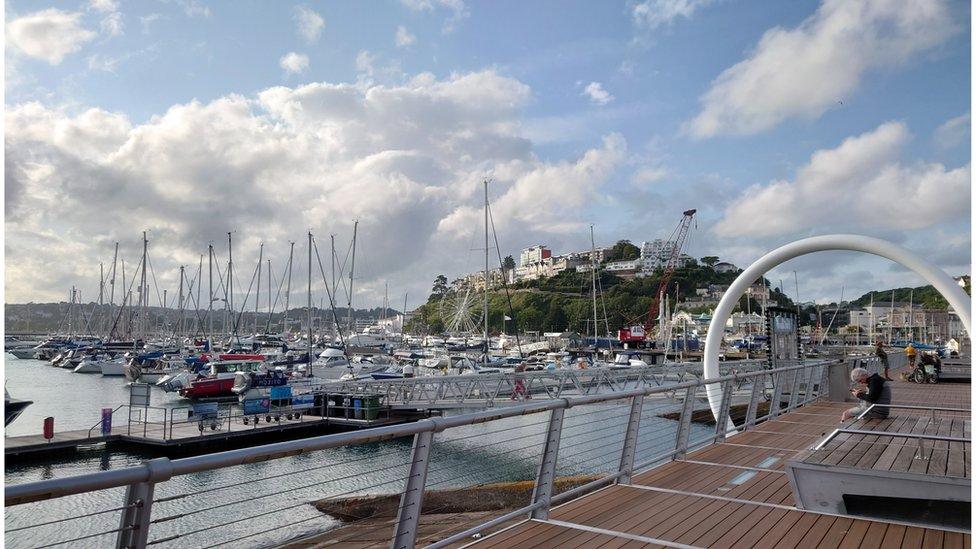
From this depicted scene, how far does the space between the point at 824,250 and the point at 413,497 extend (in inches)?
646

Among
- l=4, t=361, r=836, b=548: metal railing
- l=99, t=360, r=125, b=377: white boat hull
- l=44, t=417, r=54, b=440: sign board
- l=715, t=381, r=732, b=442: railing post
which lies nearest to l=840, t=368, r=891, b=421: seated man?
l=4, t=361, r=836, b=548: metal railing

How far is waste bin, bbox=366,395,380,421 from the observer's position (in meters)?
32.1

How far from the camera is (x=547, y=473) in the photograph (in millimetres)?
5887

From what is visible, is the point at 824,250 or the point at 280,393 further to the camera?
the point at 280,393

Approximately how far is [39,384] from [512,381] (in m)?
45.0

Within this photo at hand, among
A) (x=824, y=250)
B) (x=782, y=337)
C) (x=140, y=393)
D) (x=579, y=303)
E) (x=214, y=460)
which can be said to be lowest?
(x=140, y=393)

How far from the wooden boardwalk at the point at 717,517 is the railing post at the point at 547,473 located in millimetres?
106

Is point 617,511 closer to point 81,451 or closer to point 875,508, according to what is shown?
point 875,508

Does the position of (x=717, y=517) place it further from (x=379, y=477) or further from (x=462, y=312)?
(x=462, y=312)

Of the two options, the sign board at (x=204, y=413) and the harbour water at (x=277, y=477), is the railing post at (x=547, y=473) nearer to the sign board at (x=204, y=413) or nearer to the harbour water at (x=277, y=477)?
the harbour water at (x=277, y=477)

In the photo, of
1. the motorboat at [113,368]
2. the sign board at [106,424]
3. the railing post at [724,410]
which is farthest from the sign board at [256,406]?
the motorboat at [113,368]

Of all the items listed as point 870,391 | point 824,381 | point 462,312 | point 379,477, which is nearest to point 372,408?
point 379,477

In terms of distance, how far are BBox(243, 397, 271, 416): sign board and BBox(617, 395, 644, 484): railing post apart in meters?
28.4

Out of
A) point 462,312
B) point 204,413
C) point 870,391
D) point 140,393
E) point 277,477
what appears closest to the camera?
point 277,477
